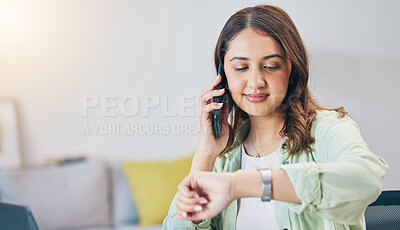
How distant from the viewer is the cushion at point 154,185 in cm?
172

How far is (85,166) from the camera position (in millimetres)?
1812

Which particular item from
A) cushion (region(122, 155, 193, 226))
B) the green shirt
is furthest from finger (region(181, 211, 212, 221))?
cushion (region(122, 155, 193, 226))

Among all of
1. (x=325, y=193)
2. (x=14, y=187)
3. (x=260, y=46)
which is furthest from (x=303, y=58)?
(x=14, y=187)

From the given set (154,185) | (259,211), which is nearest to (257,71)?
(259,211)

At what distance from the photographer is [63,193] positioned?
175cm

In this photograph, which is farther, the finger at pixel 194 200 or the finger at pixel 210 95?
the finger at pixel 210 95

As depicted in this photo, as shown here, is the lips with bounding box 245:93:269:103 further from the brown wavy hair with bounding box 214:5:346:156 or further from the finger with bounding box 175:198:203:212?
the finger with bounding box 175:198:203:212

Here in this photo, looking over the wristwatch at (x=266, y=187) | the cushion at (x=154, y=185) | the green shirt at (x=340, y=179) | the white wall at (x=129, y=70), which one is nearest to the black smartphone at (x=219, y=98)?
the green shirt at (x=340, y=179)

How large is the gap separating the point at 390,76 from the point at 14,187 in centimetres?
163

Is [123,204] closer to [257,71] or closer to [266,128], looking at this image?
[266,128]

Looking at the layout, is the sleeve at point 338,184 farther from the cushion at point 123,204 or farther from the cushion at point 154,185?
the cushion at point 123,204

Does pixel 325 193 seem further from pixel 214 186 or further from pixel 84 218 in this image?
pixel 84 218

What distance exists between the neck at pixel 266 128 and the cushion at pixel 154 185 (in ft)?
2.69

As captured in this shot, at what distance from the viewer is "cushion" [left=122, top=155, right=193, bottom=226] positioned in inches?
67.6
